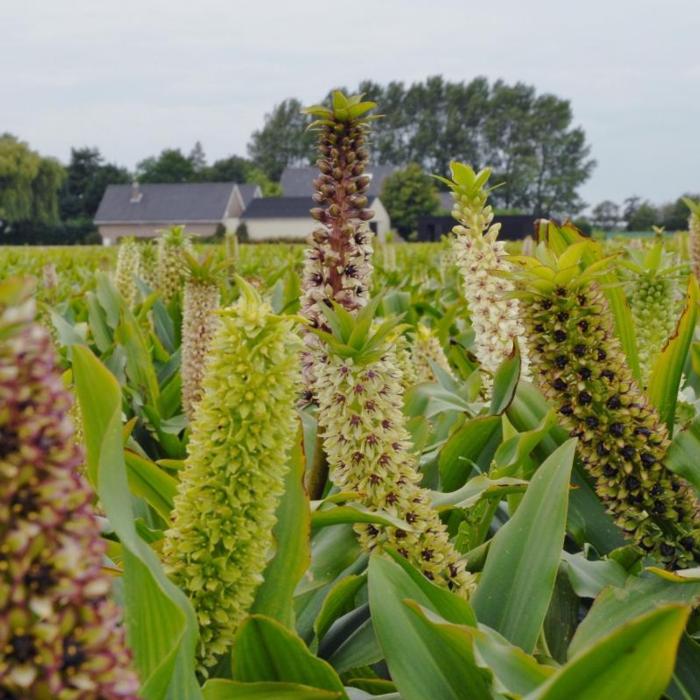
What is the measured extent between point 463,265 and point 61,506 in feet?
4.99

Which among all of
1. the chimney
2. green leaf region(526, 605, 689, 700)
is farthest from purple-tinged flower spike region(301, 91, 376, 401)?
the chimney

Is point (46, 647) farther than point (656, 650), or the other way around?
point (656, 650)

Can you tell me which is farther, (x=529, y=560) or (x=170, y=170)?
(x=170, y=170)

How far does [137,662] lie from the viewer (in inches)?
35.3

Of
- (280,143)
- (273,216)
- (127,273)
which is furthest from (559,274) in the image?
(280,143)

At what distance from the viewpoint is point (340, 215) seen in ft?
4.86

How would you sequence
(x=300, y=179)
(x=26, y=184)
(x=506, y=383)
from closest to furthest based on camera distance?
(x=506, y=383), (x=26, y=184), (x=300, y=179)

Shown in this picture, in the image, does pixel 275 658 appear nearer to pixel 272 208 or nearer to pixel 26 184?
pixel 272 208

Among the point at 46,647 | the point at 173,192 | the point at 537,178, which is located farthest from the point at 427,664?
the point at 537,178

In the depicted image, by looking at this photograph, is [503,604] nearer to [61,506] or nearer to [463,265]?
[61,506]

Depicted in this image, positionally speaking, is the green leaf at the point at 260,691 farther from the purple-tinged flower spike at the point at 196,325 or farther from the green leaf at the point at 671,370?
the purple-tinged flower spike at the point at 196,325

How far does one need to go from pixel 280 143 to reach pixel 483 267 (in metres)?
113

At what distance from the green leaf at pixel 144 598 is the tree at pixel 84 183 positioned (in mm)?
98199

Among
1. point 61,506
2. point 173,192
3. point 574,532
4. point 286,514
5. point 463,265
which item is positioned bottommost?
point 574,532
